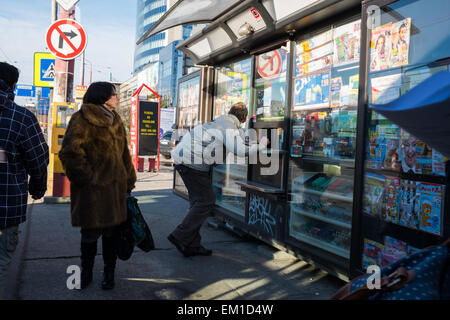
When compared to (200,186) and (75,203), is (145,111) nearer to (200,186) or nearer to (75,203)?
(200,186)

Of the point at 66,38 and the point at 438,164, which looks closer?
the point at 438,164

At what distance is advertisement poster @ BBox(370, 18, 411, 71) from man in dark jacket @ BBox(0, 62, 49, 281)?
8.82 ft

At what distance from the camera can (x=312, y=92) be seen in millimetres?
4098

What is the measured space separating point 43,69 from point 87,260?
8.38 m

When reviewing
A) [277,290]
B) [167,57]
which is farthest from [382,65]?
[167,57]

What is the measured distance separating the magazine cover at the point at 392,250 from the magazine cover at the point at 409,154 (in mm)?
561

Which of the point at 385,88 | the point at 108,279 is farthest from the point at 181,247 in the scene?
the point at 385,88

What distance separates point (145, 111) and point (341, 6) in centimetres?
995

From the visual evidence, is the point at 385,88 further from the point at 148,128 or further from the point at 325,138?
the point at 148,128

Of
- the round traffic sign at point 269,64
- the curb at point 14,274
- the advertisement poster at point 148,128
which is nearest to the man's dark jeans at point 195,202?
the round traffic sign at point 269,64

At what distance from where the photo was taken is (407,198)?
115 inches

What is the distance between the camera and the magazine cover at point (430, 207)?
2674 mm

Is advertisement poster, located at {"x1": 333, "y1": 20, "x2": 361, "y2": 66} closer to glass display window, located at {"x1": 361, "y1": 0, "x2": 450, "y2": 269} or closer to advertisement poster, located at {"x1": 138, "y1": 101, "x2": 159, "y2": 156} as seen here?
glass display window, located at {"x1": 361, "y1": 0, "x2": 450, "y2": 269}

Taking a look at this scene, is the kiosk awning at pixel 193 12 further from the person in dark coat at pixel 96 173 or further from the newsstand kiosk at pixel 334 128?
the person in dark coat at pixel 96 173
